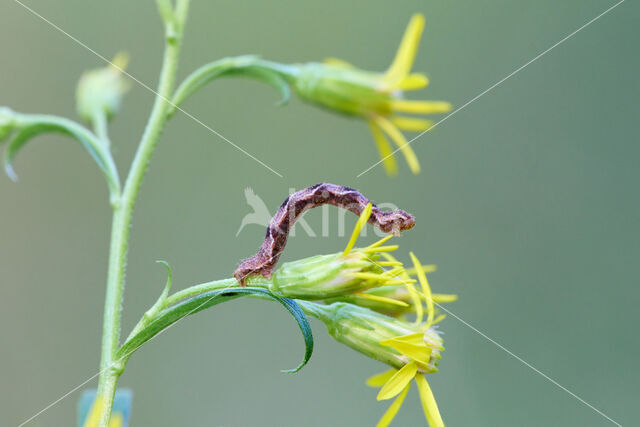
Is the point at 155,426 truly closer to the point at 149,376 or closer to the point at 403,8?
the point at 149,376

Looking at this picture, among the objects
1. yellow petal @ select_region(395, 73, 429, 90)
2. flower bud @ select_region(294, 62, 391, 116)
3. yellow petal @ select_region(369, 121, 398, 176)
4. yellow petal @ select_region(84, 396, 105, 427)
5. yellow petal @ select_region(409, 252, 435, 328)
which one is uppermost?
flower bud @ select_region(294, 62, 391, 116)

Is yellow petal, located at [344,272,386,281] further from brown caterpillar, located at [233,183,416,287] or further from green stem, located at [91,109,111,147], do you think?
green stem, located at [91,109,111,147]

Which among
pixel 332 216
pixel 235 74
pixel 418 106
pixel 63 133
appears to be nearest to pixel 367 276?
pixel 418 106

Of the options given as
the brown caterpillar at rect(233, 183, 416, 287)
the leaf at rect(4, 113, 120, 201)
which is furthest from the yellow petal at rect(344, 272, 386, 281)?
the leaf at rect(4, 113, 120, 201)

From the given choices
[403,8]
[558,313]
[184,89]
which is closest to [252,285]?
[184,89]

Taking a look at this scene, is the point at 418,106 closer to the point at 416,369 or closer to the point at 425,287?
the point at 425,287

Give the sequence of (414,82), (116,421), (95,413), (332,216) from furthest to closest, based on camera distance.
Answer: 1. (332,216)
2. (414,82)
3. (116,421)
4. (95,413)

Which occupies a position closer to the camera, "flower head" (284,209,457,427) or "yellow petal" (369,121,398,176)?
"flower head" (284,209,457,427)
